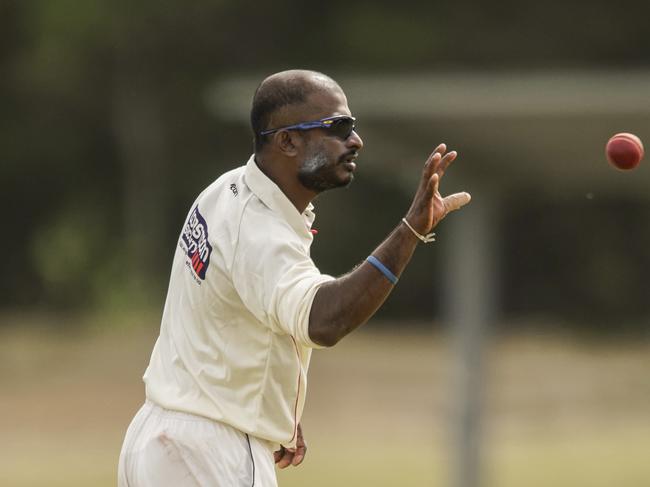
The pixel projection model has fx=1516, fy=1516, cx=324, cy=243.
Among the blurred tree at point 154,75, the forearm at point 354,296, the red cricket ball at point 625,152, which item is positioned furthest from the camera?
the blurred tree at point 154,75

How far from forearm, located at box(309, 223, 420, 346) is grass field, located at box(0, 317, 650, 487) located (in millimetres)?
8755

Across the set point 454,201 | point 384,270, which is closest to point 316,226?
point 454,201

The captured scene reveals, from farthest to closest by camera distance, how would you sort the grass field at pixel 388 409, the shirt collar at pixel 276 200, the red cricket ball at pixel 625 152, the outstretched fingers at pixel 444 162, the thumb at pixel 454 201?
1. the grass field at pixel 388 409
2. the red cricket ball at pixel 625 152
3. the shirt collar at pixel 276 200
4. the thumb at pixel 454 201
5. the outstretched fingers at pixel 444 162

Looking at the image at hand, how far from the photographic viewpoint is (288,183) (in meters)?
5.06

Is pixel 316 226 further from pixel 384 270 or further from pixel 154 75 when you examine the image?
pixel 384 270

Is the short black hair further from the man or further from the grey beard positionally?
the grey beard

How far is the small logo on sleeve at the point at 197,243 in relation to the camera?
16.5 ft

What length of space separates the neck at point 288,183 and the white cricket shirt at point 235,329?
37 millimetres

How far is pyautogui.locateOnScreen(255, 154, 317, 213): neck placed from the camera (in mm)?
5059

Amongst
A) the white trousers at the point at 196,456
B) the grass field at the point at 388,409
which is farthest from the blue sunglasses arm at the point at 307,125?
the grass field at the point at 388,409

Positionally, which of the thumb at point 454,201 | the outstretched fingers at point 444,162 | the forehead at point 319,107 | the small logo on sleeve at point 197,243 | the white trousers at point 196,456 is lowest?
the white trousers at point 196,456

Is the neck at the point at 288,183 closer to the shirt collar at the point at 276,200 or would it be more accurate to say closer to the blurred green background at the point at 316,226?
the shirt collar at the point at 276,200

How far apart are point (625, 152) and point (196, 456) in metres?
2.22

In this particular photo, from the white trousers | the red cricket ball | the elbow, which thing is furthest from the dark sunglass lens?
the red cricket ball
